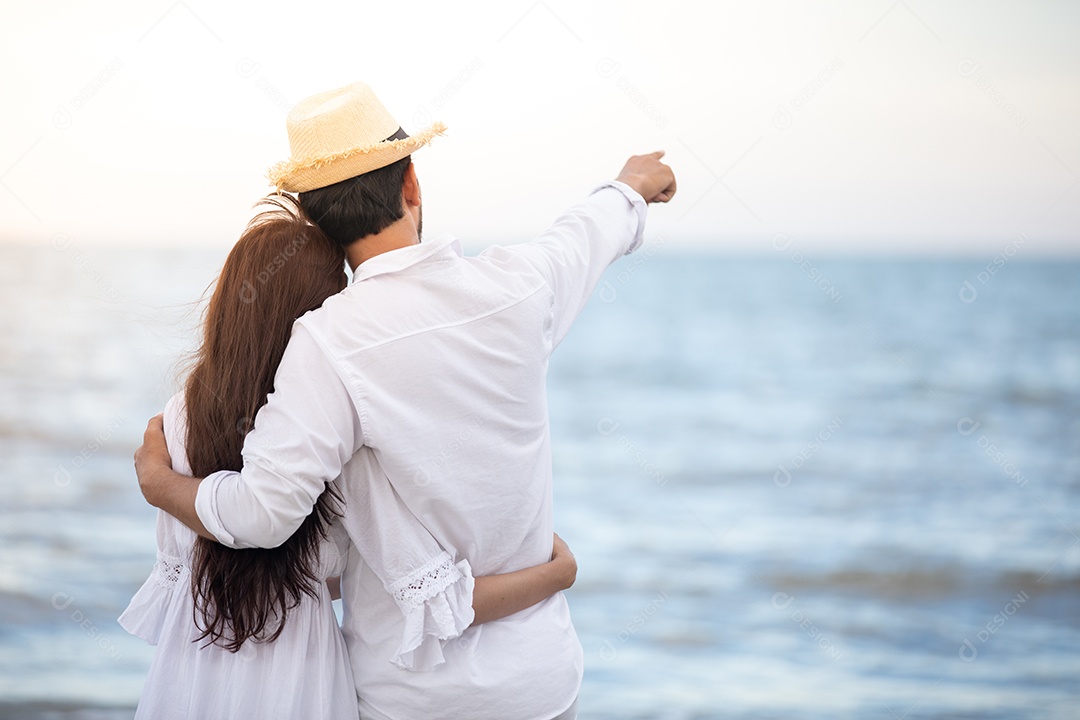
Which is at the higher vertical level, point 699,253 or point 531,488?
point 531,488

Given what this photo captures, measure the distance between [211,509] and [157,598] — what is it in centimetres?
33

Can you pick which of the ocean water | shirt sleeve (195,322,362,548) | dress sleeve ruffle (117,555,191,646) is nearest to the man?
shirt sleeve (195,322,362,548)

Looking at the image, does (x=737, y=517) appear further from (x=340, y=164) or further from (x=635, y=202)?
(x=340, y=164)

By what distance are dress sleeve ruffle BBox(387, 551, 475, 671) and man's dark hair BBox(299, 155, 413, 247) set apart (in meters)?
0.46

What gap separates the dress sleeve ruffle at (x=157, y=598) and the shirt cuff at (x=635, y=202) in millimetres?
866

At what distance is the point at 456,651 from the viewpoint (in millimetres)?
1355

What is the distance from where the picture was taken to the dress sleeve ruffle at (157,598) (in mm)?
1406

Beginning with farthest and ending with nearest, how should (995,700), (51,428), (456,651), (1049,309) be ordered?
(1049,309) < (51,428) < (995,700) < (456,651)

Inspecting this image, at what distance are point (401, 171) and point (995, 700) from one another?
3.89 m

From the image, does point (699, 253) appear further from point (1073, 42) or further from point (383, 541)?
point (383, 541)

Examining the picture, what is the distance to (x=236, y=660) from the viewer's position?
1.36 m

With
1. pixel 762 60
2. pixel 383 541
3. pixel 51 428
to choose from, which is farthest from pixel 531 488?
pixel 762 60

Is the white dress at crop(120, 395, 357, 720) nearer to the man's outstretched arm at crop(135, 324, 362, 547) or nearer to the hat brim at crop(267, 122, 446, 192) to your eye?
the man's outstretched arm at crop(135, 324, 362, 547)

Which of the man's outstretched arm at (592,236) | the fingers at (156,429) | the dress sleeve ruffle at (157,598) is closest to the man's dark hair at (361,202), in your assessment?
the man's outstretched arm at (592,236)
